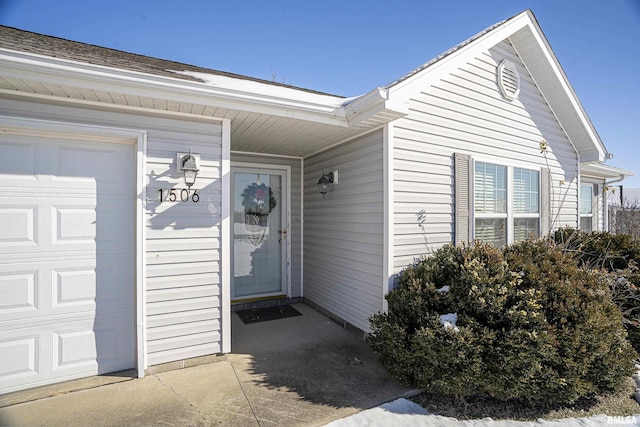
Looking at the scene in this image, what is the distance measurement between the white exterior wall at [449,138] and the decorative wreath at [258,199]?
8.32ft

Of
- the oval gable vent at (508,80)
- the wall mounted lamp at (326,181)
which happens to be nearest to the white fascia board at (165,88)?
the wall mounted lamp at (326,181)

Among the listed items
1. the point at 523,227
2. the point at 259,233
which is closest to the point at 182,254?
the point at 259,233

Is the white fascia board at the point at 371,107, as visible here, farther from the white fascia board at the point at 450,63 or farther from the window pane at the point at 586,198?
the window pane at the point at 586,198

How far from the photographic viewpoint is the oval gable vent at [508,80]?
4953 mm

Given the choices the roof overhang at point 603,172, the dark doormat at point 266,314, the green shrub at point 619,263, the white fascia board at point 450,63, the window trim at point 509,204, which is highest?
the white fascia board at point 450,63

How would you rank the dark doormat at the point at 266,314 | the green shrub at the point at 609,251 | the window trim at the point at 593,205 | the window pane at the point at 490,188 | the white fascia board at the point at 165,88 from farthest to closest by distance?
1. the window trim at the point at 593,205
2. the dark doormat at the point at 266,314
3. the window pane at the point at 490,188
4. the green shrub at the point at 609,251
5. the white fascia board at the point at 165,88

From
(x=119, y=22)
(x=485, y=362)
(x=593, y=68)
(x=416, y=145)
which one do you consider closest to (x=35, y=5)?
(x=119, y=22)

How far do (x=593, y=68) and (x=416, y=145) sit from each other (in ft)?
14.7

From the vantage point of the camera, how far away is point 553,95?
18.3ft

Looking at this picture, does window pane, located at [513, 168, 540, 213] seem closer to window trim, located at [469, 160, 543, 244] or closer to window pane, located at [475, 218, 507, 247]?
window trim, located at [469, 160, 543, 244]

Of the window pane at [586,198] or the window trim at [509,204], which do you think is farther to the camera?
the window pane at [586,198]

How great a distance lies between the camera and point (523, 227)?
5.19 m

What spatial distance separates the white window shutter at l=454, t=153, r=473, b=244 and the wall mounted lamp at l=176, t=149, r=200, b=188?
3.49 metres

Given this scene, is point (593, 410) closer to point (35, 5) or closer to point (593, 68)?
point (593, 68)
